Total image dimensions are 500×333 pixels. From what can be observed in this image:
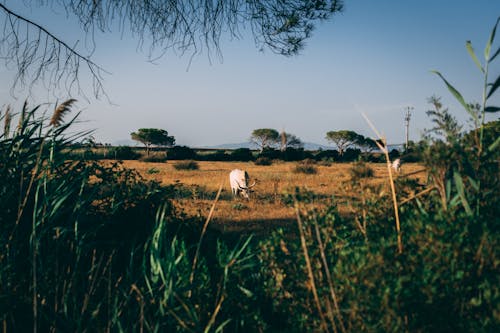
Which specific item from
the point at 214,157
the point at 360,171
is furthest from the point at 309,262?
the point at 214,157

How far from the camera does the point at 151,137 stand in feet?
283

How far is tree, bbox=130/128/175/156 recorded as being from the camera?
84.9 m

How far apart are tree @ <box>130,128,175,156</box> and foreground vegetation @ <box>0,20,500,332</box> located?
83075 mm

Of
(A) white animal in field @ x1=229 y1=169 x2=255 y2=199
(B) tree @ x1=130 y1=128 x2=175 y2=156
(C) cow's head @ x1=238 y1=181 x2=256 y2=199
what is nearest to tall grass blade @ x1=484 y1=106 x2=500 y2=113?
(C) cow's head @ x1=238 y1=181 x2=256 y2=199

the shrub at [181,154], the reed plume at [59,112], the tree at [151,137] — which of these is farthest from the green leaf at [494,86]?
the tree at [151,137]

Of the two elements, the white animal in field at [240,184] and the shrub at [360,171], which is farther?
the white animal in field at [240,184]

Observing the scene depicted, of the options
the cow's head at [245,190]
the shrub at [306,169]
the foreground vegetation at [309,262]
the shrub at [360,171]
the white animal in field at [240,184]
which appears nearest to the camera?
the foreground vegetation at [309,262]

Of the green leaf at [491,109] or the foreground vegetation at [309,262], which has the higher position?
the green leaf at [491,109]

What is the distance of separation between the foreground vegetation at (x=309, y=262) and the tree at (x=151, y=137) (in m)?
83.1

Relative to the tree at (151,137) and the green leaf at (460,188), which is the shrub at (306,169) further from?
the tree at (151,137)

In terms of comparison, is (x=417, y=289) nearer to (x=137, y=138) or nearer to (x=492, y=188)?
(x=492, y=188)

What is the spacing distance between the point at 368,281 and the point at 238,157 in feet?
164

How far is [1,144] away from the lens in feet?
12.2

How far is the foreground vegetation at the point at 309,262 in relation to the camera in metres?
2.11
